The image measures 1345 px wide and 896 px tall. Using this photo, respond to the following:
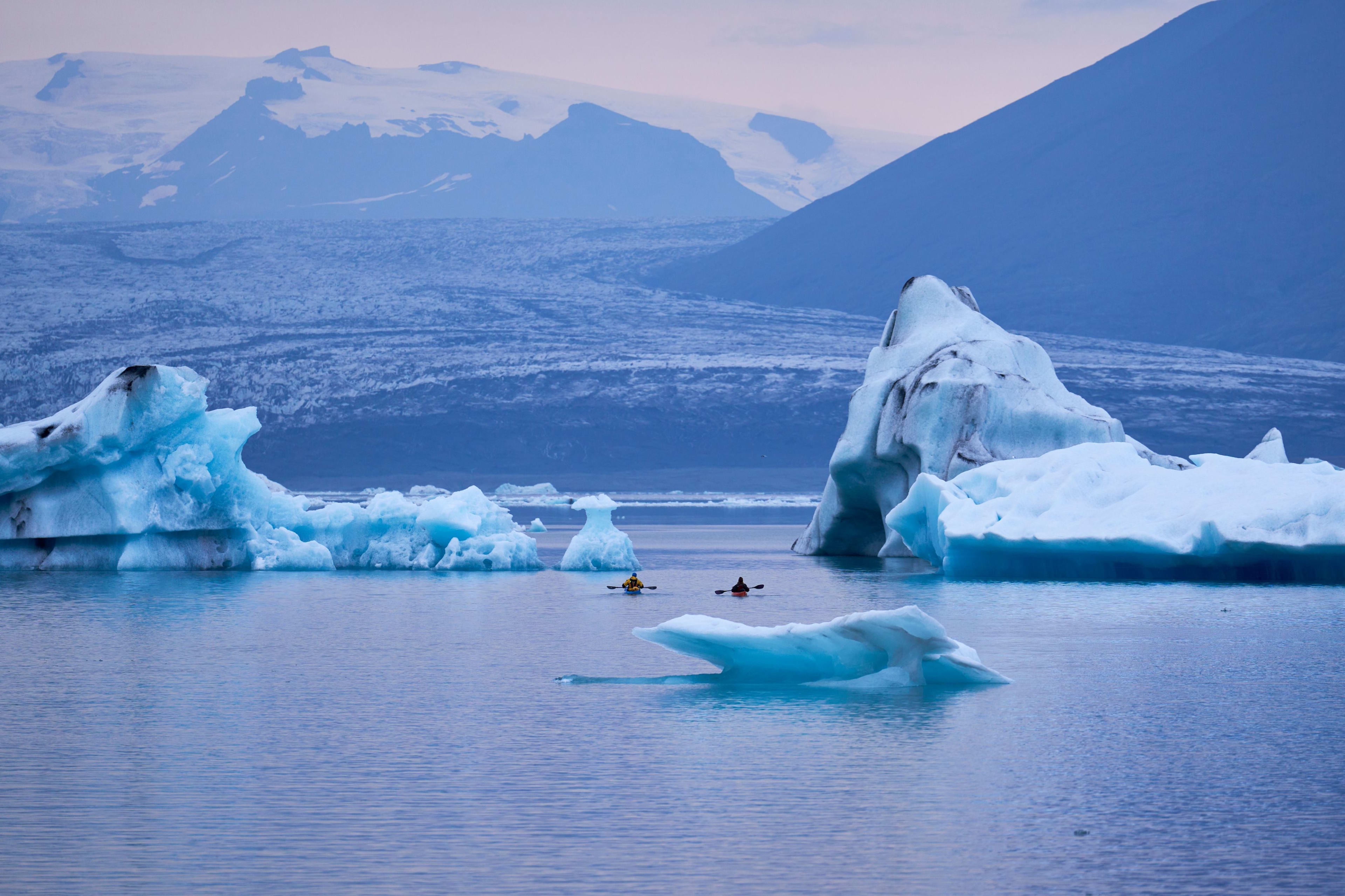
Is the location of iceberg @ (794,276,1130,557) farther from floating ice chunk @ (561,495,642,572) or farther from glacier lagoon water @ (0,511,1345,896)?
glacier lagoon water @ (0,511,1345,896)

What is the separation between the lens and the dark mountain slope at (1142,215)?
129625 millimetres

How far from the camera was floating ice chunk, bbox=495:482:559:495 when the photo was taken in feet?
240

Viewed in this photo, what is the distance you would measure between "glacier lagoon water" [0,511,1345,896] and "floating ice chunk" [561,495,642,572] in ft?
26.8

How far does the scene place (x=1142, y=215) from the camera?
140m

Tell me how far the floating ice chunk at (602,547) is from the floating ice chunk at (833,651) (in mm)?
13215

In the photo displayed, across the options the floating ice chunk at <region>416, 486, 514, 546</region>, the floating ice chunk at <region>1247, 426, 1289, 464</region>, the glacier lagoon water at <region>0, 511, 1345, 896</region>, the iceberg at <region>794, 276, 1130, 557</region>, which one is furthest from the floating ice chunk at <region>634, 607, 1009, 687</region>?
the floating ice chunk at <region>1247, 426, 1289, 464</region>

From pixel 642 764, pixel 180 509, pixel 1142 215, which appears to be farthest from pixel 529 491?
pixel 1142 215

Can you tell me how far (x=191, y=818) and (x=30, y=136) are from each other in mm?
191746

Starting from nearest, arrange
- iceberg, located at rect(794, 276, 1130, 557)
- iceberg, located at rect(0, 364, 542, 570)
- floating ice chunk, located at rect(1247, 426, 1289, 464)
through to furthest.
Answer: iceberg, located at rect(0, 364, 542, 570), iceberg, located at rect(794, 276, 1130, 557), floating ice chunk, located at rect(1247, 426, 1289, 464)

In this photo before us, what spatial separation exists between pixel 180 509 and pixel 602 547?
681 cm

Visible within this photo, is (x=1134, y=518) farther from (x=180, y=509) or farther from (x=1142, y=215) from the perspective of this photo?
(x=1142, y=215)

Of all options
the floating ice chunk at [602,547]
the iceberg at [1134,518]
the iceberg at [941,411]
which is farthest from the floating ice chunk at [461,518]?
the iceberg at [1134,518]

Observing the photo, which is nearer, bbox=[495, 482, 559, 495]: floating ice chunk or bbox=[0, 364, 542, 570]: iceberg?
bbox=[0, 364, 542, 570]: iceberg

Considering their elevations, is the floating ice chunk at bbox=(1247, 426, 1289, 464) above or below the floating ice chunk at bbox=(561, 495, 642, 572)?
above
